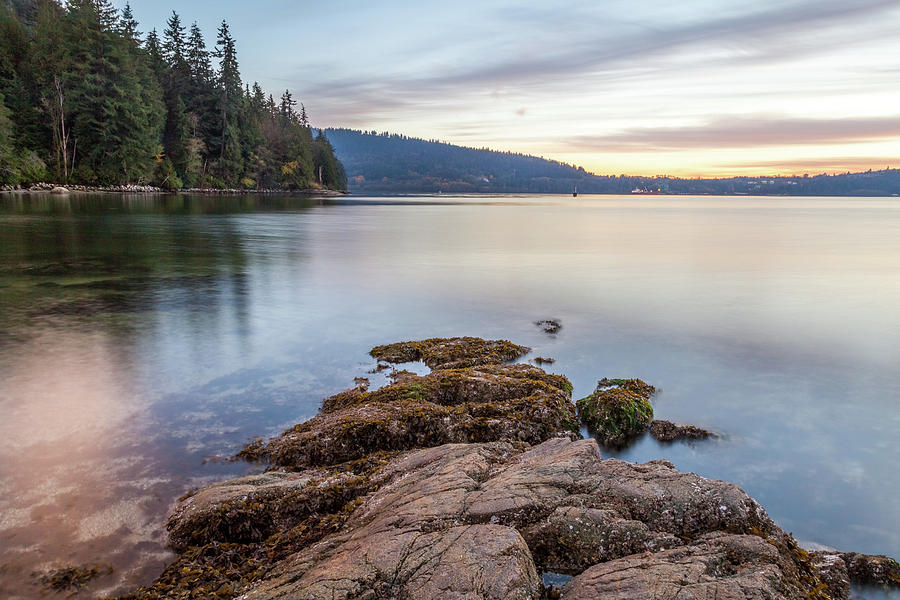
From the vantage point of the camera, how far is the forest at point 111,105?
67.4 meters

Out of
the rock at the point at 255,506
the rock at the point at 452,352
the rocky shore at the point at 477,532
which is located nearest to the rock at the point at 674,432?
the rocky shore at the point at 477,532

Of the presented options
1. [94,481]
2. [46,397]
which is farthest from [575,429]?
[46,397]

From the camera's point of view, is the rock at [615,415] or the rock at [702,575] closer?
the rock at [702,575]

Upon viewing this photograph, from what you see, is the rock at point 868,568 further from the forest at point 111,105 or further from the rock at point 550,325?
the forest at point 111,105

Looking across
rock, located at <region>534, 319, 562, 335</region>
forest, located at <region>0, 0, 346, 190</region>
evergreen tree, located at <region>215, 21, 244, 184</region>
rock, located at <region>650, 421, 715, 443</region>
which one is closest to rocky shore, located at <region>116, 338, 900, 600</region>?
rock, located at <region>650, 421, 715, 443</region>

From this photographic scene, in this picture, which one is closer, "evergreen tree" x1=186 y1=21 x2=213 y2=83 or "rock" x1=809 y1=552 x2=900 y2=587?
"rock" x1=809 y1=552 x2=900 y2=587

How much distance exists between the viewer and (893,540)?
5.46 metres

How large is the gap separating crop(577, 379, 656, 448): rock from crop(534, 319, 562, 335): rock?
502cm

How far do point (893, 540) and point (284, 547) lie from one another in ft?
20.0

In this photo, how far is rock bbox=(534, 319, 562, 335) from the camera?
13140 mm

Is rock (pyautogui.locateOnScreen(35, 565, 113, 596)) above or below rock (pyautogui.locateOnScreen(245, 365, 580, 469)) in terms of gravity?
below

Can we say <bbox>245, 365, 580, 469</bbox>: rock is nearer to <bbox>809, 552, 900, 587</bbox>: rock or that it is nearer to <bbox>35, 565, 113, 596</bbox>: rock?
<bbox>35, 565, 113, 596</bbox>: rock

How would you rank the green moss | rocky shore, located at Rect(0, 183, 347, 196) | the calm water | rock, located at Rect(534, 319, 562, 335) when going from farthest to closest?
1. rocky shore, located at Rect(0, 183, 347, 196)
2. rock, located at Rect(534, 319, 562, 335)
3. the green moss
4. the calm water

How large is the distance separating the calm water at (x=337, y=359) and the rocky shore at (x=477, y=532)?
0.78 m
